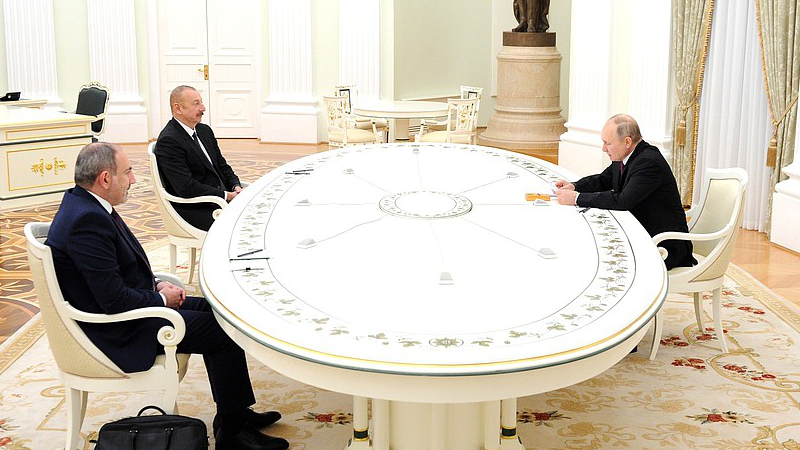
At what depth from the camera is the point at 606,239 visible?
380 centimetres

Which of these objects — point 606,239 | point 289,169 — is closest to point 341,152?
point 289,169

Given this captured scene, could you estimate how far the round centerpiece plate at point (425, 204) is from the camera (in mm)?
4121

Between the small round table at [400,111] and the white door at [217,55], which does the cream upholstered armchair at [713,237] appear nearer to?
the small round table at [400,111]

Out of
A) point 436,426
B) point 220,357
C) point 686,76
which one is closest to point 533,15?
point 686,76

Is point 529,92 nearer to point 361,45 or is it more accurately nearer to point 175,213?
point 361,45

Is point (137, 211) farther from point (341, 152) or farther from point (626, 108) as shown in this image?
point (626, 108)

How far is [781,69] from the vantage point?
686 centimetres

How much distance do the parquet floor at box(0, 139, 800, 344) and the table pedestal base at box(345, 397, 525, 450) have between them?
283 cm

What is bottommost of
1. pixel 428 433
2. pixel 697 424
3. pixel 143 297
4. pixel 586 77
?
pixel 697 424

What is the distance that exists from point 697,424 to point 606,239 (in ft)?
2.98

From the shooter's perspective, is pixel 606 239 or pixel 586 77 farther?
pixel 586 77

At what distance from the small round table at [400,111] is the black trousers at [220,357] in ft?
18.7

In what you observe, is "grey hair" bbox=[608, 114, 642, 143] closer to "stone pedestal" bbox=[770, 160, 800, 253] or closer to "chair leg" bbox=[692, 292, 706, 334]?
"chair leg" bbox=[692, 292, 706, 334]

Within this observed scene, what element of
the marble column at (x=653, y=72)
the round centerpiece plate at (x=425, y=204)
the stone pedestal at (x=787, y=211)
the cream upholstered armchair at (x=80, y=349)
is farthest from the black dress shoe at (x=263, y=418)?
the marble column at (x=653, y=72)
